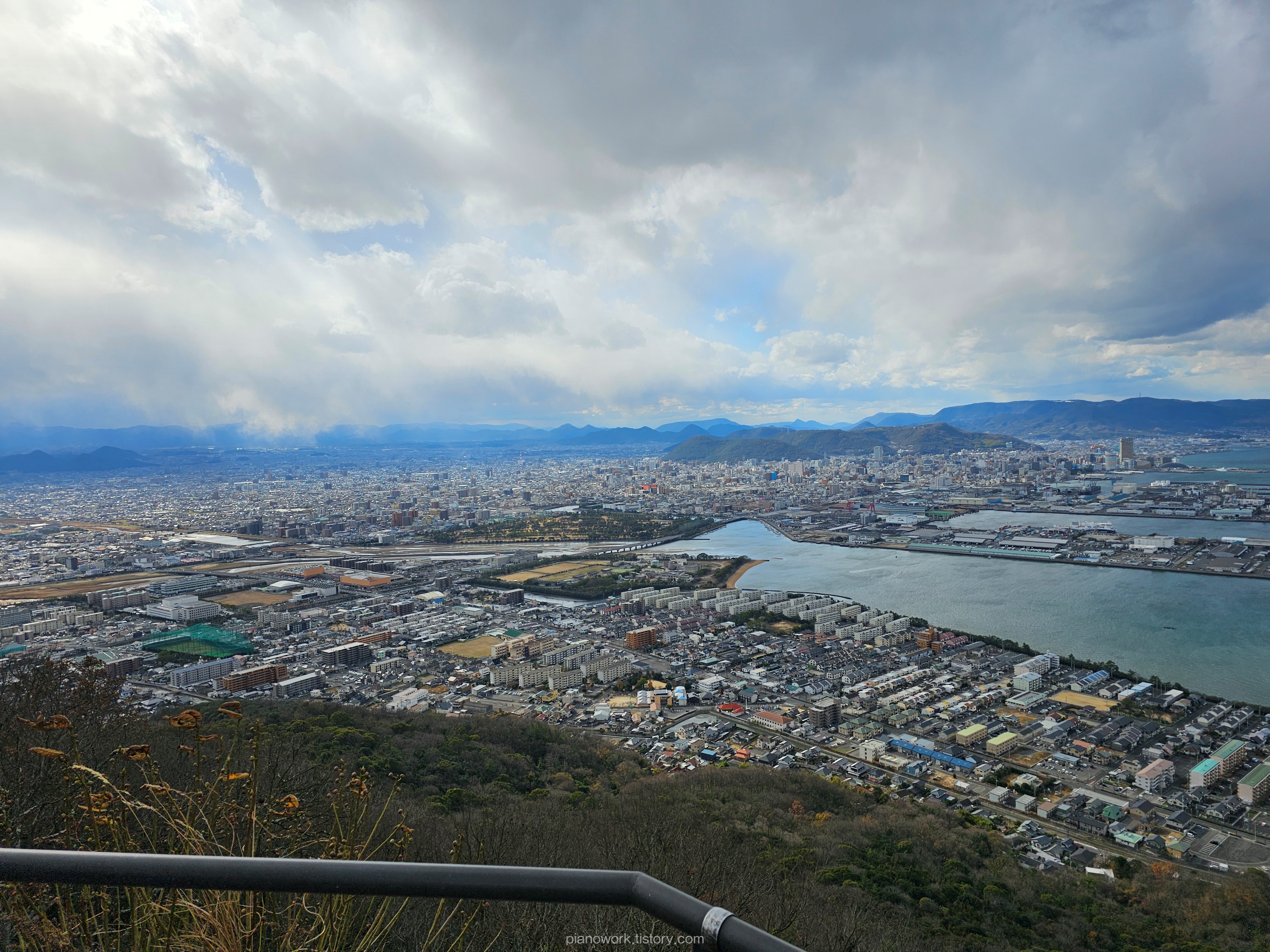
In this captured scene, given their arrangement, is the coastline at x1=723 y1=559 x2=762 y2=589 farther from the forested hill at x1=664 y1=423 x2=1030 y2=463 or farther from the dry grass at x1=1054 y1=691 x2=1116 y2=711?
the forested hill at x1=664 y1=423 x2=1030 y2=463

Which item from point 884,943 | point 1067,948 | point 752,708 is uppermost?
point 884,943

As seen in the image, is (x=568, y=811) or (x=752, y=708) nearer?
(x=568, y=811)

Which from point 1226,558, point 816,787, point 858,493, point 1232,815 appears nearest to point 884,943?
point 816,787

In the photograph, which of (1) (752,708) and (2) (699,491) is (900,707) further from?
(2) (699,491)

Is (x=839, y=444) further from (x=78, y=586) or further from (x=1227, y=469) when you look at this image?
(x=78, y=586)

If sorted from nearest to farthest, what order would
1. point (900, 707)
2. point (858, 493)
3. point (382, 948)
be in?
point (382, 948), point (900, 707), point (858, 493)

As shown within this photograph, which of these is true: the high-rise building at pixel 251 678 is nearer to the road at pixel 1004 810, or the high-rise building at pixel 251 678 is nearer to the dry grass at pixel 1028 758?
the road at pixel 1004 810

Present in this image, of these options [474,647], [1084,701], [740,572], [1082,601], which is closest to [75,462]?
[474,647]

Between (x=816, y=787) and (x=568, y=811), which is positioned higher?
(x=568, y=811)
